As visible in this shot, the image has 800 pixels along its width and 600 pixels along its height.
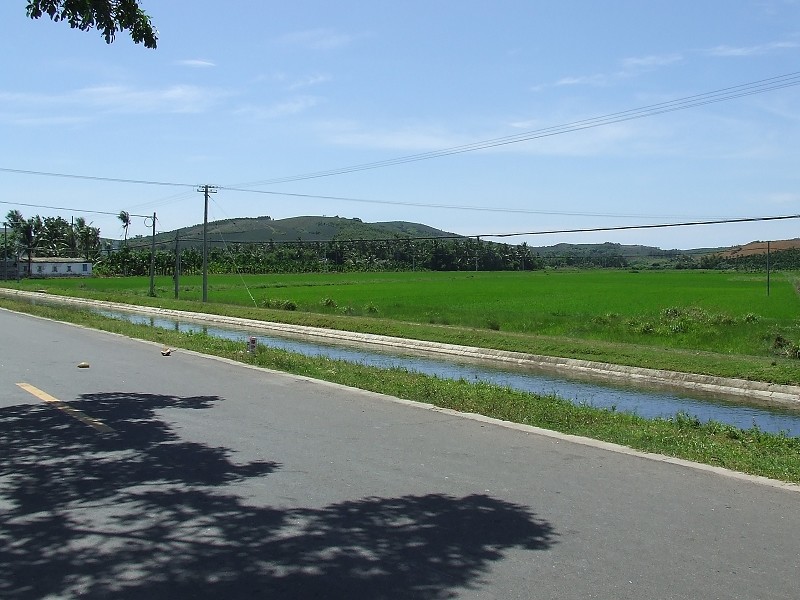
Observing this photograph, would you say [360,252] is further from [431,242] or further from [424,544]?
[424,544]

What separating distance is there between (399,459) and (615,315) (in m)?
27.4

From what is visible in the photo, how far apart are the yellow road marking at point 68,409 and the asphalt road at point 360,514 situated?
0.08 metres

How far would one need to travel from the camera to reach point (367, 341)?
3219 cm

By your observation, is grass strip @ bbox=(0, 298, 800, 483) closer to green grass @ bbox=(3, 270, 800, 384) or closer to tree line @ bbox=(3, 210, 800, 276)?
green grass @ bbox=(3, 270, 800, 384)

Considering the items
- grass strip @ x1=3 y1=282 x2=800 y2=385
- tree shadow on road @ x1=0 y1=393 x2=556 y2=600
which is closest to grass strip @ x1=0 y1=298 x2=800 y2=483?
tree shadow on road @ x1=0 y1=393 x2=556 y2=600

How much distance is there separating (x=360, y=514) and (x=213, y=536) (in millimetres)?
1105

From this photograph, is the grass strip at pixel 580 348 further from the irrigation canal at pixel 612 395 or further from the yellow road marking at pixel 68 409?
the yellow road marking at pixel 68 409

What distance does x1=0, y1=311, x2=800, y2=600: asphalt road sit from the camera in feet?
15.0

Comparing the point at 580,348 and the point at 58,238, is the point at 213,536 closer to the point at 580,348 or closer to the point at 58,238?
the point at 580,348

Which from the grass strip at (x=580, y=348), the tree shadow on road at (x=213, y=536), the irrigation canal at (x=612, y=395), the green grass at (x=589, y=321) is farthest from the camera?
the green grass at (x=589, y=321)

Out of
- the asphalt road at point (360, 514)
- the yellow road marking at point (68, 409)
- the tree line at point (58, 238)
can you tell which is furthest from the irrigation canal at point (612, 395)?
the tree line at point (58, 238)

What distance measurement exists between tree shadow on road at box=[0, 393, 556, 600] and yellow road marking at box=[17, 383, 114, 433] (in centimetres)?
152

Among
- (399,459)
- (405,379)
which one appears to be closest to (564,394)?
(405,379)

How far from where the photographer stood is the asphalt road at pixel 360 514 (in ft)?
15.0
